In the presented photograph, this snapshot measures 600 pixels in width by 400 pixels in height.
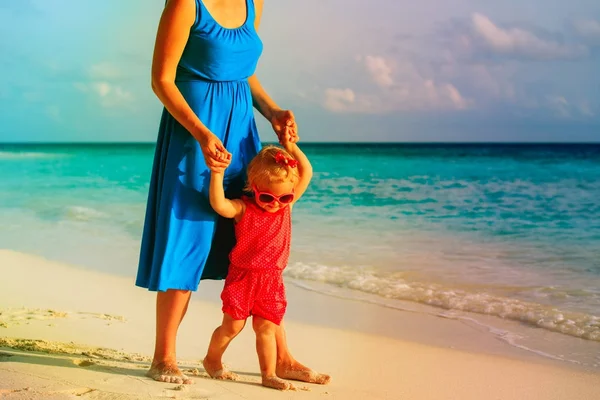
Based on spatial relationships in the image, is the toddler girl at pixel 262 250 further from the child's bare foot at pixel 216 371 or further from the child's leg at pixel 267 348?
the child's bare foot at pixel 216 371

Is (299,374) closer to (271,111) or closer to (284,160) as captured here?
(284,160)

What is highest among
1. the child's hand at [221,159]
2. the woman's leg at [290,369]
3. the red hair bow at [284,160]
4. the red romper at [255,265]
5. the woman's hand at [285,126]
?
the woman's hand at [285,126]

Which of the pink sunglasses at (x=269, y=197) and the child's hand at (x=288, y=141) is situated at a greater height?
the child's hand at (x=288, y=141)

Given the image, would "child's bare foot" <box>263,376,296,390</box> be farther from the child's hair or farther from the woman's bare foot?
the child's hair

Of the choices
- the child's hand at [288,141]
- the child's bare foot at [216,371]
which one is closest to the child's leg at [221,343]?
the child's bare foot at [216,371]

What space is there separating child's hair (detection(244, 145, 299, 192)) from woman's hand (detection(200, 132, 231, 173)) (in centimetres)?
14

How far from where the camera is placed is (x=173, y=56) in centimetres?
288

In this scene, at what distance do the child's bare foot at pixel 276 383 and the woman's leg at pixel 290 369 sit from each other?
0.50ft

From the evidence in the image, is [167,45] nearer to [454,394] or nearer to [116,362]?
[116,362]

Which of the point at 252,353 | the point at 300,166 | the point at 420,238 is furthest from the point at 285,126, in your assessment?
the point at 420,238

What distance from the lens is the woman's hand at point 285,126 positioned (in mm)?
3115

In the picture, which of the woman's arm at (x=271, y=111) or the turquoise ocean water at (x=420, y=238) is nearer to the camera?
the woman's arm at (x=271, y=111)

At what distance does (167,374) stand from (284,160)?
87cm

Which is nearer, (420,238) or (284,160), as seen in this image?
(284,160)
